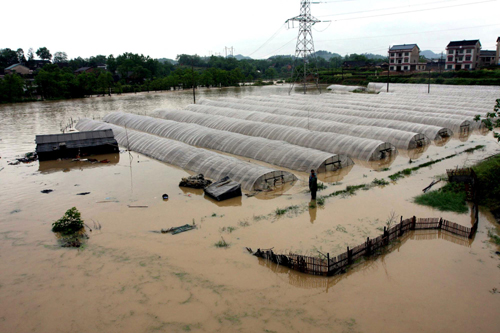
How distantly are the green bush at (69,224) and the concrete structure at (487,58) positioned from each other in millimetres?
74454

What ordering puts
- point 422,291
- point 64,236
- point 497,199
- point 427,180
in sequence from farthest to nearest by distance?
point 427,180 → point 497,199 → point 64,236 → point 422,291

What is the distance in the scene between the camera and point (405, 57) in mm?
72438

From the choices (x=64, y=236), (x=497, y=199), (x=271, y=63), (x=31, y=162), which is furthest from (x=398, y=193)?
(x=271, y=63)

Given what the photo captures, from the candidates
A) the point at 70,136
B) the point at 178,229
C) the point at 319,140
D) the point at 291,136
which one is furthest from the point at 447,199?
the point at 70,136

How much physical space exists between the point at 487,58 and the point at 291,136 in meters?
63.7

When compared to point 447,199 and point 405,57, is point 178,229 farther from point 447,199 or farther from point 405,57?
point 405,57

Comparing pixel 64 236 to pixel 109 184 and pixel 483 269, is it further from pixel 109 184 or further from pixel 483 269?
pixel 483 269

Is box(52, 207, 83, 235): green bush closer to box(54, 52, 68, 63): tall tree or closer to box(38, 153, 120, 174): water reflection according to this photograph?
box(38, 153, 120, 174): water reflection

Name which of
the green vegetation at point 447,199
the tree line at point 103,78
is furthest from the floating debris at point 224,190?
the tree line at point 103,78

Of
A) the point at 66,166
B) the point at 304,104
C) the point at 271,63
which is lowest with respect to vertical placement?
the point at 66,166

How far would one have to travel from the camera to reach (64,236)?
11.1 metres

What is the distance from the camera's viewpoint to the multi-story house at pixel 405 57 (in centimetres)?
7156

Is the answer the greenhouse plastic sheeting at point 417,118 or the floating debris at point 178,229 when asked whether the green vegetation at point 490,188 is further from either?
the greenhouse plastic sheeting at point 417,118

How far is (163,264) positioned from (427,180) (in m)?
11.8
